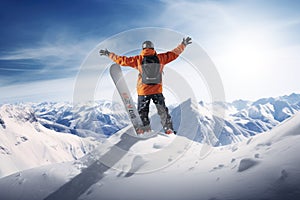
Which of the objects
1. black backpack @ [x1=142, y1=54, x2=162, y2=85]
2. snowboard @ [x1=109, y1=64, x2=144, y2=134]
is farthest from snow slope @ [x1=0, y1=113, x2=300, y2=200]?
black backpack @ [x1=142, y1=54, x2=162, y2=85]

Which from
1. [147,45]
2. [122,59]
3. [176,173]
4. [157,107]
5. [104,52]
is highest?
[104,52]

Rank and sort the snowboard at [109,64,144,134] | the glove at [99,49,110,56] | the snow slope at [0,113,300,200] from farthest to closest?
the snow slope at [0,113,300,200] < the snowboard at [109,64,144,134] < the glove at [99,49,110,56]

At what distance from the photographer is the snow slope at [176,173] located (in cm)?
2962

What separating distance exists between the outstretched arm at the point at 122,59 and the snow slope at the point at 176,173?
17.0ft

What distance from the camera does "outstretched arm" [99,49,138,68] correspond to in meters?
12.4

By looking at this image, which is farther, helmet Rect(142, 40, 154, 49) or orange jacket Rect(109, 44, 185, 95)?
orange jacket Rect(109, 44, 185, 95)

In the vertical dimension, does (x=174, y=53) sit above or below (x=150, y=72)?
above

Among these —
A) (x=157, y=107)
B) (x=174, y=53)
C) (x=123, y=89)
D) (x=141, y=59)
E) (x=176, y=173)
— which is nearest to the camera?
(x=141, y=59)

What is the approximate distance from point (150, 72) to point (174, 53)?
62.2 inches

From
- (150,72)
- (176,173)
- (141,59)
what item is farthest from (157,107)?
(176,173)

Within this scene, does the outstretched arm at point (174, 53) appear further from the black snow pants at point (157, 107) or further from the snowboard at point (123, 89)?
the snowboard at point (123, 89)

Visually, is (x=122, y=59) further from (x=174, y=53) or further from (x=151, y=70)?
(x=174, y=53)

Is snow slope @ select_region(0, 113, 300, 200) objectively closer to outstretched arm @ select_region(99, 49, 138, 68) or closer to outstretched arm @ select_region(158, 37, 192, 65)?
outstretched arm @ select_region(99, 49, 138, 68)

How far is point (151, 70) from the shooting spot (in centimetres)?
1218
